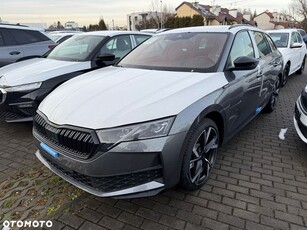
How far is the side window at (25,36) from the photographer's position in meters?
6.52

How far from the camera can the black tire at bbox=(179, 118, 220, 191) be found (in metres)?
2.44

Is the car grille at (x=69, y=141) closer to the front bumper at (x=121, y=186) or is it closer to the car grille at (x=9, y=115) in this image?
the front bumper at (x=121, y=186)

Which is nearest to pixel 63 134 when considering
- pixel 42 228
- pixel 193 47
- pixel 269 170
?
pixel 42 228

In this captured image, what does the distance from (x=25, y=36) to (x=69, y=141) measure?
219 inches

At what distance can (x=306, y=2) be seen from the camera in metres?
34.1

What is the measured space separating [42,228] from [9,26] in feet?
19.0

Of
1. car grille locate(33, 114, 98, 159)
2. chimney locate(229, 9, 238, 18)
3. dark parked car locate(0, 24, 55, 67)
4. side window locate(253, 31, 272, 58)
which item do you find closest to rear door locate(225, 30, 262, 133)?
side window locate(253, 31, 272, 58)

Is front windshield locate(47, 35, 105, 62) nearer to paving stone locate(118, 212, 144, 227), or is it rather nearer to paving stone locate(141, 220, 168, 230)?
paving stone locate(118, 212, 144, 227)

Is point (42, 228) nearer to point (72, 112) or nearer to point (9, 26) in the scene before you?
point (72, 112)

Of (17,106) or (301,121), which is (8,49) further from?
(301,121)

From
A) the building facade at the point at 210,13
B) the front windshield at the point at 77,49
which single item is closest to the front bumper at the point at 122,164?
the front windshield at the point at 77,49

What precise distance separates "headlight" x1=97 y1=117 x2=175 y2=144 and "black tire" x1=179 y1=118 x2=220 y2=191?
1.21ft

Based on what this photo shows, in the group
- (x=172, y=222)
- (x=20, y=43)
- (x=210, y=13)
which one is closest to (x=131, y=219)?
(x=172, y=222)

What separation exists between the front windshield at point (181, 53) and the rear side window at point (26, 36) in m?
4.07
